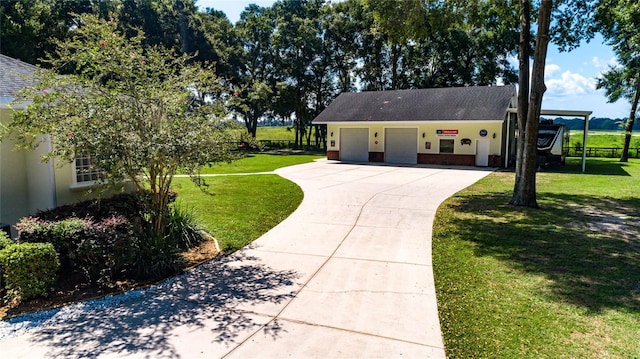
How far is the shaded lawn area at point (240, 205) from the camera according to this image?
8.23 m

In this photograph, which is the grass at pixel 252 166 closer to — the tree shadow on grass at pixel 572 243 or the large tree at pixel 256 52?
the tree shadow on grass at pixel 572 243

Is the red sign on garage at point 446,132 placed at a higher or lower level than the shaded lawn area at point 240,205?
higher

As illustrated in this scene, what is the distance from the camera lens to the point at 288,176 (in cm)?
1750

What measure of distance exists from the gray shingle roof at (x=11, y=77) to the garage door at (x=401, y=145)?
1979 cm

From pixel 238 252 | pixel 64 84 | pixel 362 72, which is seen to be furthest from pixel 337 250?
→ pixel 362 72

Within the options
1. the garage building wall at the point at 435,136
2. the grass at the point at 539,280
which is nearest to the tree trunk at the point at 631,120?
the garage building wall at the point at 435,136

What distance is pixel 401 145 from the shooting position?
25234 millimetres

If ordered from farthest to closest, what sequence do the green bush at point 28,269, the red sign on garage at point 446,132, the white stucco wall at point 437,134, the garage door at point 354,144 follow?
the garage door at point 354,144 < the red sign on garage at point 446,132 < the white stucco wall at point 437,134 < the green bush at point 28,269

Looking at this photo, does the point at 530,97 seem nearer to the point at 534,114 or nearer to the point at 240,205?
the point at 534,114

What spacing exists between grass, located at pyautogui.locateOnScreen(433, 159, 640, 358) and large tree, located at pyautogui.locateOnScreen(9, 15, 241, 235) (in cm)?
415

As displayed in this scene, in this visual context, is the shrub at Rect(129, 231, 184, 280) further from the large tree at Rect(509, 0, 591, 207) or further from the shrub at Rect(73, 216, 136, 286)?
the large tree at Rect(509, 0, 591, 207)

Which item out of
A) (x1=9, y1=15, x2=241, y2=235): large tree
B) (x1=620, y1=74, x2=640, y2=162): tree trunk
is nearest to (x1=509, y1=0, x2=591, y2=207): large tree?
(x1=9, y1=15, x2=241, y2=235): large tree

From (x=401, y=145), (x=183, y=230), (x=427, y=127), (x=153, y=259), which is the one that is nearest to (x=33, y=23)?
(x=401, y=145)

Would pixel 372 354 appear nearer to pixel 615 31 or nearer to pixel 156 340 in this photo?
pixel 156 340
